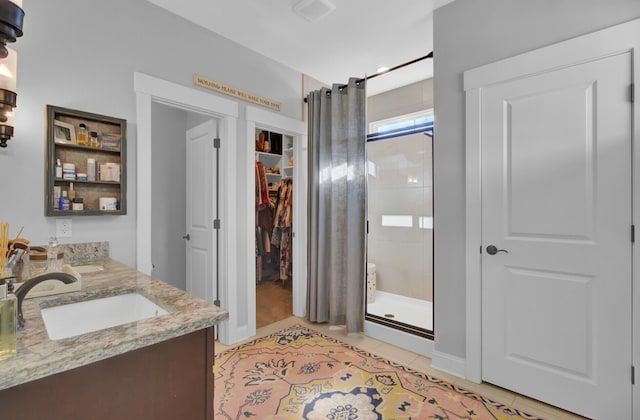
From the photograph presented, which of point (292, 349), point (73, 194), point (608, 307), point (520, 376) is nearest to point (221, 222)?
point (73, 194)

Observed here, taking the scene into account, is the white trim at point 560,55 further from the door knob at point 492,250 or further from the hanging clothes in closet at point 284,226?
the hanging clothes in closet at point 284,226

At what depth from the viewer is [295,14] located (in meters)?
2.31

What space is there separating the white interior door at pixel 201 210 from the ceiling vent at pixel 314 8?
3.81ft

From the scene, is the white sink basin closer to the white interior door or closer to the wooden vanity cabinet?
the wooden vanity cabinet

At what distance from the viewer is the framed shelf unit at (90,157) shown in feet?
5.55

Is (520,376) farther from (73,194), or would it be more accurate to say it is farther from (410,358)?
(73,194)

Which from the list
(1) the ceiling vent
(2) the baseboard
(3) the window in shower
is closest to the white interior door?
(1) the ceiling vent

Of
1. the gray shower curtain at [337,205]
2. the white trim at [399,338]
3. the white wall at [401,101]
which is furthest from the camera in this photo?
the white wall at [401,101]

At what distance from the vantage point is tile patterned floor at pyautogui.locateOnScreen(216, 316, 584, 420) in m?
1.76

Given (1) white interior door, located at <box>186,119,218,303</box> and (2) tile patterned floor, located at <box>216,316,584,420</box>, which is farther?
(1) white interior door, located at <box>186,119,218,303</box>

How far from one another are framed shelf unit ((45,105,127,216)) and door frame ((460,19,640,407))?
2317mm

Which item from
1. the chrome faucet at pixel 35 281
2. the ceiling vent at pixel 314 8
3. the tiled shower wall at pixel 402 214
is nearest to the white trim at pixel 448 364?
the tiled shower wall at pixel 402 214

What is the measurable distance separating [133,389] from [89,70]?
1.97m

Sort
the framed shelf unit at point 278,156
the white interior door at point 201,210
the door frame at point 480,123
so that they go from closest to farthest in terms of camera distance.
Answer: the door frame at point 480,123
the white interior door at point 201,210
the framed shelf unit at point 278,156
